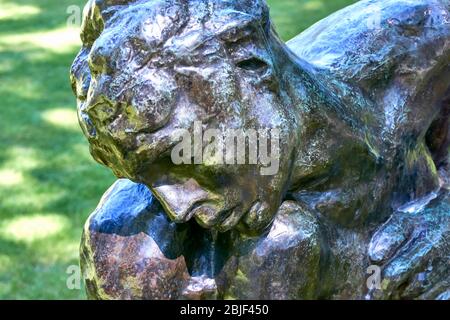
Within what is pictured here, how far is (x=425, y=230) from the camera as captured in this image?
1281 millimetres

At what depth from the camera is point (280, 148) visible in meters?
1.06

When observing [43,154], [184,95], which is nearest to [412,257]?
[184,95]

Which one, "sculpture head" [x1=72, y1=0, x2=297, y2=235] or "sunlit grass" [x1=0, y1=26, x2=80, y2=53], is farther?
"sunlit grass" [x1=0, y1=26, x2=80, y2=53]

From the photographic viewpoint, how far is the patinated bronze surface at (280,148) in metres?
1.00

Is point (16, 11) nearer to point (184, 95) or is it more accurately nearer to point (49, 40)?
point (49, 40)

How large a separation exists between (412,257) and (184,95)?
0.48 m

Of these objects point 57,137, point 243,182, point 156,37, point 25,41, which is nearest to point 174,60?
point 156,37

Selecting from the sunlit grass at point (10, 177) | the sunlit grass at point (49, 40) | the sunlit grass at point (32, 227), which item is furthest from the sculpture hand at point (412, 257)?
the sunlit grass at point (49, 40)

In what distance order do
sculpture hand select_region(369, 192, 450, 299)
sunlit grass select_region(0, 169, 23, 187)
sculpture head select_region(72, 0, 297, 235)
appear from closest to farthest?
sculpture head select_region(72, 0, 297, 235) → sculpture hand select_region(369, 192, 450, 299) → sunlit grass select_region(0, 169, 23, 187)

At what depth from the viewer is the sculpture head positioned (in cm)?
99

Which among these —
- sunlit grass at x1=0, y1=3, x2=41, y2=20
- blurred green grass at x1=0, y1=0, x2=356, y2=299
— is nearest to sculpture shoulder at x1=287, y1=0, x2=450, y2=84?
blurred green grass at x1=0, y1=0, x2=356, y2=299

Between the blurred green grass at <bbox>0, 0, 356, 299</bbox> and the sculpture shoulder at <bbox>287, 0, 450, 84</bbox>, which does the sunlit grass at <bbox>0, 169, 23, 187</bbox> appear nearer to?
the blurred green grass at <bbox>0, 0, 356, 299</bbox>

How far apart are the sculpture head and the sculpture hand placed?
27 centimetres
